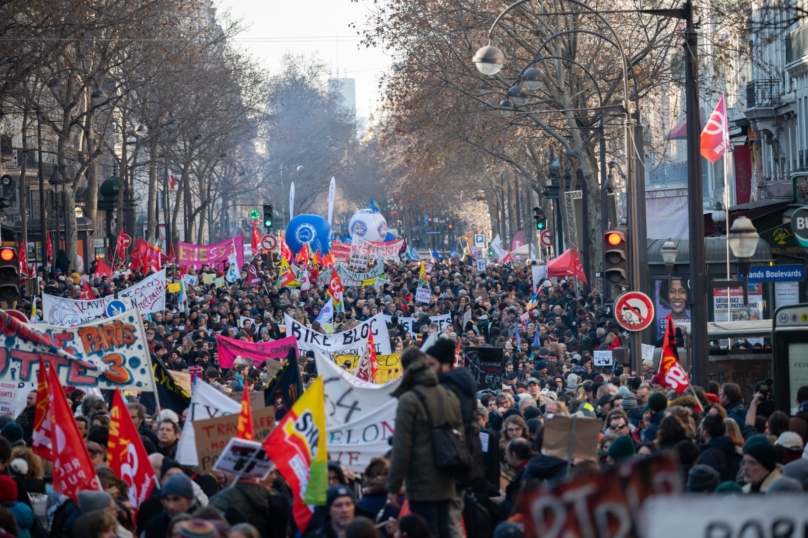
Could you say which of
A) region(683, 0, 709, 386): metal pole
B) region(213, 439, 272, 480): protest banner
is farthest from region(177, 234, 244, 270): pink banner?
region(213, 439, 272, 480): protest banner

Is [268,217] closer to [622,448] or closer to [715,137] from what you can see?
[715,137]

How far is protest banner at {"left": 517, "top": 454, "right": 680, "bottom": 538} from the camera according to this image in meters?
3.59

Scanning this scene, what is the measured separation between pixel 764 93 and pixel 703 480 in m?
35.0

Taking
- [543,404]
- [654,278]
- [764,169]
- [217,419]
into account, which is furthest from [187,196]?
[217,419]

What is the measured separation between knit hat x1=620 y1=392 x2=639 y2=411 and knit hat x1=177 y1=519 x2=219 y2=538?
6.95m

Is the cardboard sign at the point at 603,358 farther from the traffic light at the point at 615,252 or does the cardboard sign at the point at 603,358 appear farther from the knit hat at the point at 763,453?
the knit hat at the point at 763,453

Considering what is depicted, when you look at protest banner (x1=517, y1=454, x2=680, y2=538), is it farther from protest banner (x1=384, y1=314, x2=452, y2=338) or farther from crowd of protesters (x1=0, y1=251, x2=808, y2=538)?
protest banner (x1=384, y1=314, x2=452, y2=338)

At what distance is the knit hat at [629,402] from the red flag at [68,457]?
5924 millimetres

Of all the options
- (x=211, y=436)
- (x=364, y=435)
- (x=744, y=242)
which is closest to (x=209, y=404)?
(x=211, y=436)

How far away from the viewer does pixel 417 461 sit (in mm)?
7020

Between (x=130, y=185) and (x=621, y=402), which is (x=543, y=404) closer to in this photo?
(x=621, y=402)

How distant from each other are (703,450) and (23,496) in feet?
13.8

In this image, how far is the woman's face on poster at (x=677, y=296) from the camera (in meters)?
23.8

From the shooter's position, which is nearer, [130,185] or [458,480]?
[458,480]
